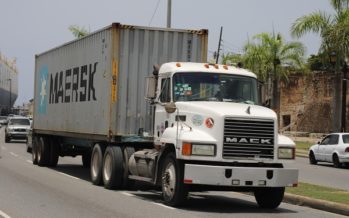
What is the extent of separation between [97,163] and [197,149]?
17.3 ft

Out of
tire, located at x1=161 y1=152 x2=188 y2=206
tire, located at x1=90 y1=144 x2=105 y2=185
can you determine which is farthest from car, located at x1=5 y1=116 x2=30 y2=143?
tire, located at x1=161 y1=152 x2=188 y2=206

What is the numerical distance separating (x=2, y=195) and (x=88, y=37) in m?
5.86

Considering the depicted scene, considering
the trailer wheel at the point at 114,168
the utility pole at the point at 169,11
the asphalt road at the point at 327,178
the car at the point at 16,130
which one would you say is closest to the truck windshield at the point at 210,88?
the trailer wheel at the point at 114,168

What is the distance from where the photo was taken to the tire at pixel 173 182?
42.2 ft

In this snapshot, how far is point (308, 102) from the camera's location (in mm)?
53469

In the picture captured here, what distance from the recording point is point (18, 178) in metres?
18.4

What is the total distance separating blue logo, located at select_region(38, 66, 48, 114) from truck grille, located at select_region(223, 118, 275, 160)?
1219 cm

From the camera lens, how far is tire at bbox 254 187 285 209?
Result: 13555 mm

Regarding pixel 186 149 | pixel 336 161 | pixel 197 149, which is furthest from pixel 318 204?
pixel 336 161

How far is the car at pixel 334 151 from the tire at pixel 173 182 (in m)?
16.6

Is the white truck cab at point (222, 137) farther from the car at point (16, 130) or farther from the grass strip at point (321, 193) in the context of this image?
the car at point (16, 130)

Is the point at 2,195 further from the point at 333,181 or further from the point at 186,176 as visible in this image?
the point at 333,181

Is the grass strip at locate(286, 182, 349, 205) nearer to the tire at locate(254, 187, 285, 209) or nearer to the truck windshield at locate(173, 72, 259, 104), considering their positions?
the tire at locate(254, 187, 285, 209)

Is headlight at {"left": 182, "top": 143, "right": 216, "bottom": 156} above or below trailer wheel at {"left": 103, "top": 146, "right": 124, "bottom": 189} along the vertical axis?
above
